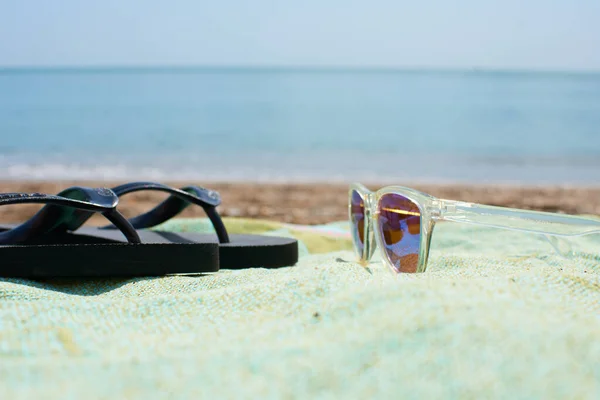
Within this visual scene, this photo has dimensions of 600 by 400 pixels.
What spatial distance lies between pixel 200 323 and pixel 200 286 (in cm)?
36

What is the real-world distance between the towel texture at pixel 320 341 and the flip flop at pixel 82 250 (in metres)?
0.14

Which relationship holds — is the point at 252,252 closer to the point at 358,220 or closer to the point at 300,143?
the point at 358,220

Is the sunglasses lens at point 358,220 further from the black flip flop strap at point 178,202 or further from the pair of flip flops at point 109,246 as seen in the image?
the black flip flop strap at point 178,202

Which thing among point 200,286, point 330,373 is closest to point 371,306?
point 330,373

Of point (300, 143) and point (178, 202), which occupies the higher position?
point (178, 202)

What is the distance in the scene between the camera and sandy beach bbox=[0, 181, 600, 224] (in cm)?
415

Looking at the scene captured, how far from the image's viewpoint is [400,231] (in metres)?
1.50


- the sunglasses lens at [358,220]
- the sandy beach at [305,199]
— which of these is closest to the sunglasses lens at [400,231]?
the sunglasses lens at [358,220]

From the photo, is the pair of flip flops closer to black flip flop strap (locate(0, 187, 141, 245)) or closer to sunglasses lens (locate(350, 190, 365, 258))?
black flip flop strap (locate(0, 187, 141, 245))

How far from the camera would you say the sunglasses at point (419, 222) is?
1252 mm

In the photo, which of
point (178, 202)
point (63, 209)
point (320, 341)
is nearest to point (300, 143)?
point (178, 202)

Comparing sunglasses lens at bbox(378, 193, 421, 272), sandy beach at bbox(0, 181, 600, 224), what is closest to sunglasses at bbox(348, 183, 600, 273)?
sunglasses lens at bbox(378, 193, 421, 272)

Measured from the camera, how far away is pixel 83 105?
17062 millimetres

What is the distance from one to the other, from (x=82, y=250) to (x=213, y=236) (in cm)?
70
